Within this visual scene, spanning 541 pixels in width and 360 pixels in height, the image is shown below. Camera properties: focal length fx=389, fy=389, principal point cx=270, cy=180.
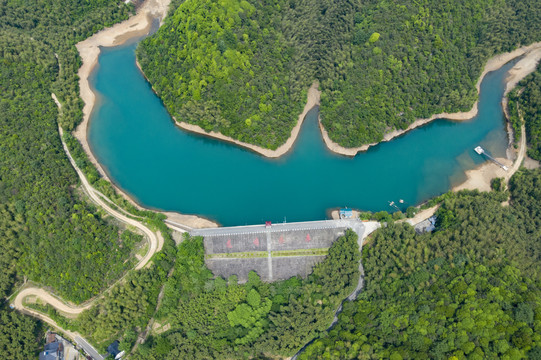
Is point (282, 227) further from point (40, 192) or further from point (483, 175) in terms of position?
point (40, 192)

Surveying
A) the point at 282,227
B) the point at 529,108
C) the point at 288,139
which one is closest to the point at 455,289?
the point at 282,227

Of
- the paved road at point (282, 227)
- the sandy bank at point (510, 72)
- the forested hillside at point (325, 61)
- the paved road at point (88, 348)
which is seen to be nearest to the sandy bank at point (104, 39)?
the forested hillside at point (325, 61)

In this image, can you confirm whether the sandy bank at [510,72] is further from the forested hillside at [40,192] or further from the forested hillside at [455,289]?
the forested hillside at [40,192]

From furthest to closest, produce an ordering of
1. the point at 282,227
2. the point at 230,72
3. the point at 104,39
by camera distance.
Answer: the point at 104,39
the point at 230,72
the point at 282,227

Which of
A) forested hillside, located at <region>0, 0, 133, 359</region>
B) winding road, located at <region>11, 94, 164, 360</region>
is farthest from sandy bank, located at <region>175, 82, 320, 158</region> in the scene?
forested hillside, located at <region>0, 0, 133, 359</region>

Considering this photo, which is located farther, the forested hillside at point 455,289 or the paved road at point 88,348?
the paved road at point 88,348
